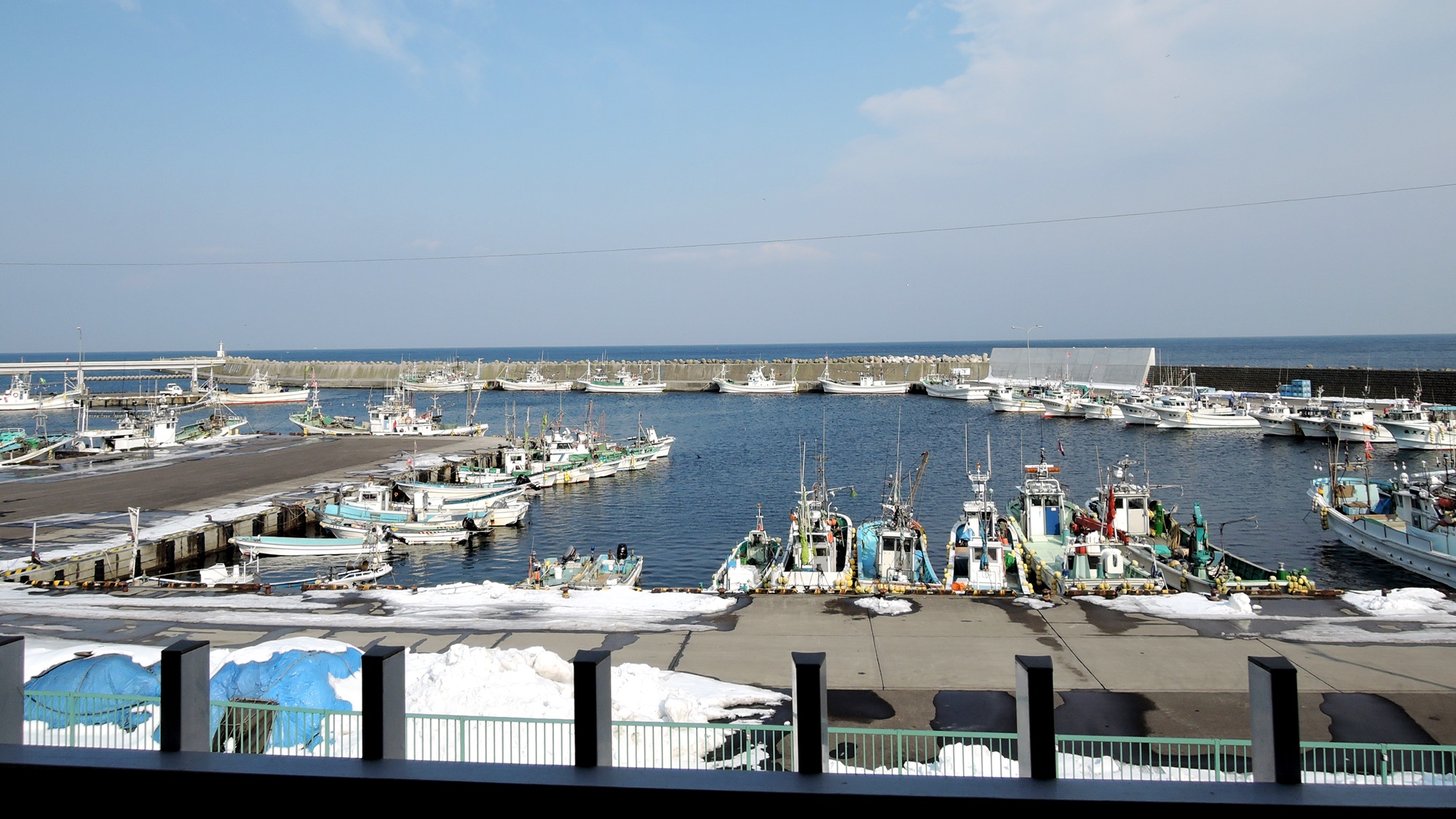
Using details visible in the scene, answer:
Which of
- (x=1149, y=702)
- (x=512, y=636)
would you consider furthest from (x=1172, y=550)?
(x=512, y=636)

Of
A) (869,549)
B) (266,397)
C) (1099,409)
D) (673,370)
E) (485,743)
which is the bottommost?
(869,549)

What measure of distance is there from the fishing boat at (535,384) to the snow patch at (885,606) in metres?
121

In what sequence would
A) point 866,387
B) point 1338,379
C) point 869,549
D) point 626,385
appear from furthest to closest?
point 626,385 < point 866,387 < point 1338,379 < point 869,549

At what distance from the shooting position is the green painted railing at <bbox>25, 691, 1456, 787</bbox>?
243 inches

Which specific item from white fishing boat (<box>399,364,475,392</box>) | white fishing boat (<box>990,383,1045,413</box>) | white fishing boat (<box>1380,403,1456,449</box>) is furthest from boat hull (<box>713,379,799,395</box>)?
white fishing boat (<box>1380,403,1456,449</box>)

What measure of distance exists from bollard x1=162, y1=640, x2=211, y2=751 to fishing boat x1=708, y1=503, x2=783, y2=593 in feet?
64.3

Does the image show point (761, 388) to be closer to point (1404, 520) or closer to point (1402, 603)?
point (1404, 520)

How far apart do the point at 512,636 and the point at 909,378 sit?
128377 mm

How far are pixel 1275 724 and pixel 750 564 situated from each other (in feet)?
84.8

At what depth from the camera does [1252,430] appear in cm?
7419

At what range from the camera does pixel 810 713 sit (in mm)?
4176

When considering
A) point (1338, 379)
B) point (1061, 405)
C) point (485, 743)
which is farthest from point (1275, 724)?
point (1338, 379)

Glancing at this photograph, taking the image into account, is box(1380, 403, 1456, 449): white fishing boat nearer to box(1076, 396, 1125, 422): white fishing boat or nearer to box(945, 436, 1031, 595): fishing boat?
box(1076, 396, 1125, 422): white fishing boat

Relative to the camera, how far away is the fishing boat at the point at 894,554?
81.3 ft
